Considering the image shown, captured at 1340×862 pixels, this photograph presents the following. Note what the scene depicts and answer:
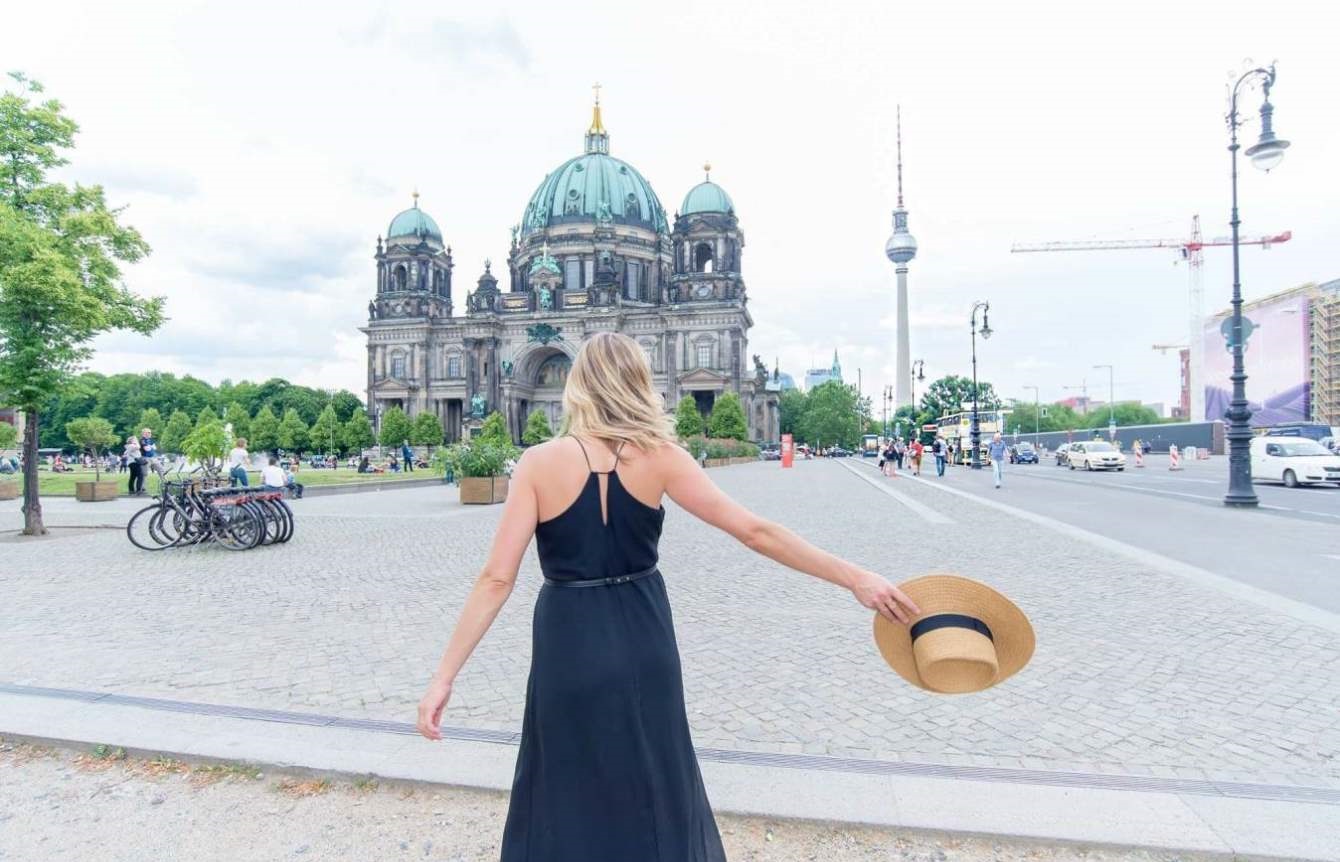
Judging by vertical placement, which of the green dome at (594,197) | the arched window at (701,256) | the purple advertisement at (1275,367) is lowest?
the purple advertisement at (1275,367)

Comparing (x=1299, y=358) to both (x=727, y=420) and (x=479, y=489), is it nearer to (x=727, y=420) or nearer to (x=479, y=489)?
(x=727, y=420)

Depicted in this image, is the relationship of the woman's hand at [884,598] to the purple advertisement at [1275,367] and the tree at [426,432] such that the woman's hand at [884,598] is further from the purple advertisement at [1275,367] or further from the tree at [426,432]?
the purple advertisement at [1275,367]

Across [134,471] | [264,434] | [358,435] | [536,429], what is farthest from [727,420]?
[264,434]

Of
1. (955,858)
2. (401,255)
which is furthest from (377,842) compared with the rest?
(401,255)

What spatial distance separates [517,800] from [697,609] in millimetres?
4783

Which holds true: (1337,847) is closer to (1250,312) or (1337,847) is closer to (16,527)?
(16,527)

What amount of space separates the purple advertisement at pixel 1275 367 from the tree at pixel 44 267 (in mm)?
95264

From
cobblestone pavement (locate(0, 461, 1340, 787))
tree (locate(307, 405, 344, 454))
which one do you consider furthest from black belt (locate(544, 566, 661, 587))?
tree (locate(307, 405, 344, 454))

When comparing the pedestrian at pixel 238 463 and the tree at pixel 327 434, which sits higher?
the tree at pixel 327 434

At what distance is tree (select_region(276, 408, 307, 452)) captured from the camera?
75875mm

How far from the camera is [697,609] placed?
22.7 feet

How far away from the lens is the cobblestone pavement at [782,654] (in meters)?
3.92

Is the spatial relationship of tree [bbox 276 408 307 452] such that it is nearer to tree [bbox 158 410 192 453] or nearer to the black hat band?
tree [bbox 158 410 192 453]

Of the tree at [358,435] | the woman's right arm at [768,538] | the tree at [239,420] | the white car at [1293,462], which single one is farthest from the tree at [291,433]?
the woman's right arm at [768,538]
